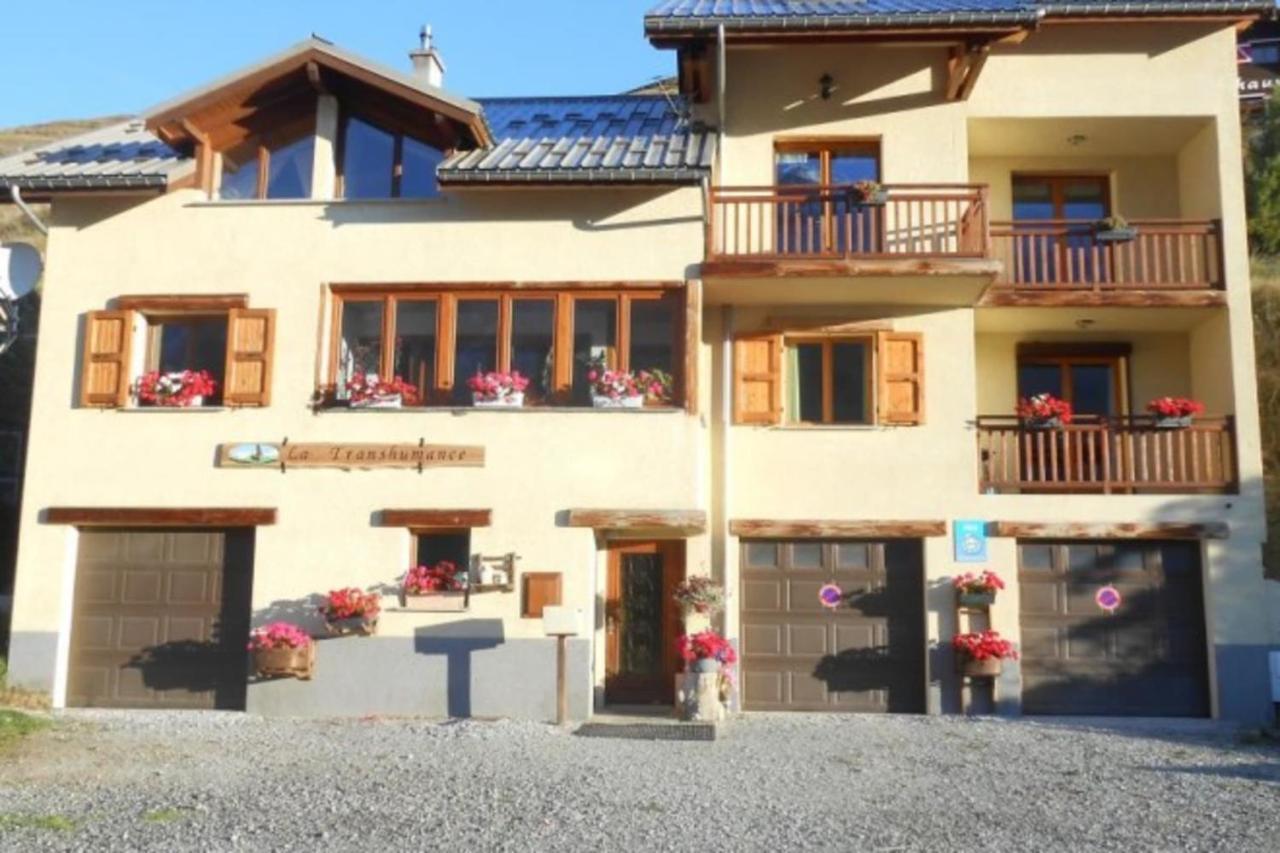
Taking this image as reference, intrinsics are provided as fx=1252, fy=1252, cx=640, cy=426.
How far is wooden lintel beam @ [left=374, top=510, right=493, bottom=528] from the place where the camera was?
14047mm

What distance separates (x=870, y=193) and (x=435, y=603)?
23.1 feet

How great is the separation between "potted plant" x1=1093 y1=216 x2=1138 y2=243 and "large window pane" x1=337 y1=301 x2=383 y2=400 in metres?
9.02

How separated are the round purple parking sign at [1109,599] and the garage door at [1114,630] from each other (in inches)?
1.4

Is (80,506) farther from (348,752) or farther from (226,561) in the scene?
(348,752)

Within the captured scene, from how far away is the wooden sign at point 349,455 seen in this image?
559 inches

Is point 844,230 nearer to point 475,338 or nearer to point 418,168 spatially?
point 475,338

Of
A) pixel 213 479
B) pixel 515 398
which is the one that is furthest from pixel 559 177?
pixel 213 479

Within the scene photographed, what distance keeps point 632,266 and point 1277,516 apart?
10565mm

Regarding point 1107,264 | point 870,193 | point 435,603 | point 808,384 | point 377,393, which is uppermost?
point 870,193

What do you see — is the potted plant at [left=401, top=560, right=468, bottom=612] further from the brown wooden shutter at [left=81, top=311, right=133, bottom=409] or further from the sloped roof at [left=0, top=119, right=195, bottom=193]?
the sloped roof at [left=0, top=119, right=195, bottom=193]

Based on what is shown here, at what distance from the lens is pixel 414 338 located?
48.9 feet

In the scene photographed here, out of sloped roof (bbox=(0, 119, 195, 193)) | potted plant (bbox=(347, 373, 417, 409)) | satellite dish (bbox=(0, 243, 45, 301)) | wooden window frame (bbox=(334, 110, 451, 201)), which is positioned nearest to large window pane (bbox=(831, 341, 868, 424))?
potted plant (bbox=(347, 373, 417, 409))

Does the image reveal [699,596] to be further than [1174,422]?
No

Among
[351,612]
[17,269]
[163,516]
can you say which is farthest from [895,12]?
[17,269]
